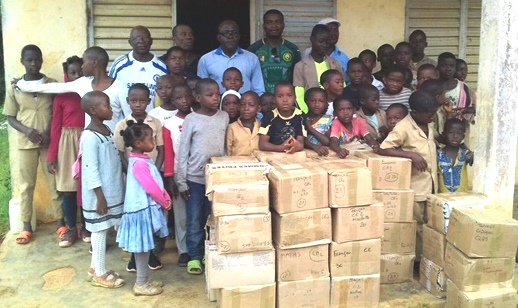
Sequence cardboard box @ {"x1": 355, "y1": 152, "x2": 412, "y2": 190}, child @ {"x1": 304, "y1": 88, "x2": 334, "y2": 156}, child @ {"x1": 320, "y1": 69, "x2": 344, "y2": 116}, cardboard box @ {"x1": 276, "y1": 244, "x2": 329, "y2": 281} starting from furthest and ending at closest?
child @ {"x1": 320, "y1": 69, "x2": 344, "y2": 116} → child @ {"x1": 304, "y1": 88, "x2": 334, "y2": 156} → cardboard box @ {"x1": 355, "y1": 152, "x2": 412, "y2": 190} → cardboard box @ {"x1": 276, "y1": 244, "x2": 329, "y2": 281}

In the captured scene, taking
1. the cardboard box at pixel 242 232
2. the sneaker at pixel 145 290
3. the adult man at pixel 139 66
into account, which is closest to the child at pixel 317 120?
the cardboard box at pixel 242 232

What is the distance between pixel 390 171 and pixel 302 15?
2415 mm

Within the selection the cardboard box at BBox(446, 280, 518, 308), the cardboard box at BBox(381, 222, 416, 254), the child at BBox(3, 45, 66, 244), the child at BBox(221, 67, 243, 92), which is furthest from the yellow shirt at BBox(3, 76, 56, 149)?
the cardboard box at BBox(446, 280, 518, 308)

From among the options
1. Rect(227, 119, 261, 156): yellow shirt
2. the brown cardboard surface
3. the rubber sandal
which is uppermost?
Rect(227, 119, 261, 156): yellow shirt

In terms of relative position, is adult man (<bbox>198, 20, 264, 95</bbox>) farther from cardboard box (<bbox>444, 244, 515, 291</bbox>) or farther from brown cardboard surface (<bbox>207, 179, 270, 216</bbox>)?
cardboard box (<bbox>444, 244, 515, 291</bbox>)

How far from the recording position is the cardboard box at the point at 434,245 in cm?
365

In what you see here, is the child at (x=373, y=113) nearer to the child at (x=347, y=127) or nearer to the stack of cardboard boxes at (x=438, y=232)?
the child at (x=347, y=127)

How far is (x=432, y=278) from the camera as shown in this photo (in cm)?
374

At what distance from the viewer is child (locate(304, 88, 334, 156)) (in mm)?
4066

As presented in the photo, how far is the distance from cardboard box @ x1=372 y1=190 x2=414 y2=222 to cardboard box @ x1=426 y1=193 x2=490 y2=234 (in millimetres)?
146

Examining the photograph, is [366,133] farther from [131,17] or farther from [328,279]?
[131,17]

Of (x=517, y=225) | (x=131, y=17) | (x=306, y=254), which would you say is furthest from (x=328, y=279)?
(x=131, y=17)

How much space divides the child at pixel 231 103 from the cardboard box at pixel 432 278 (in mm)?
1842

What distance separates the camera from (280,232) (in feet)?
10.5
